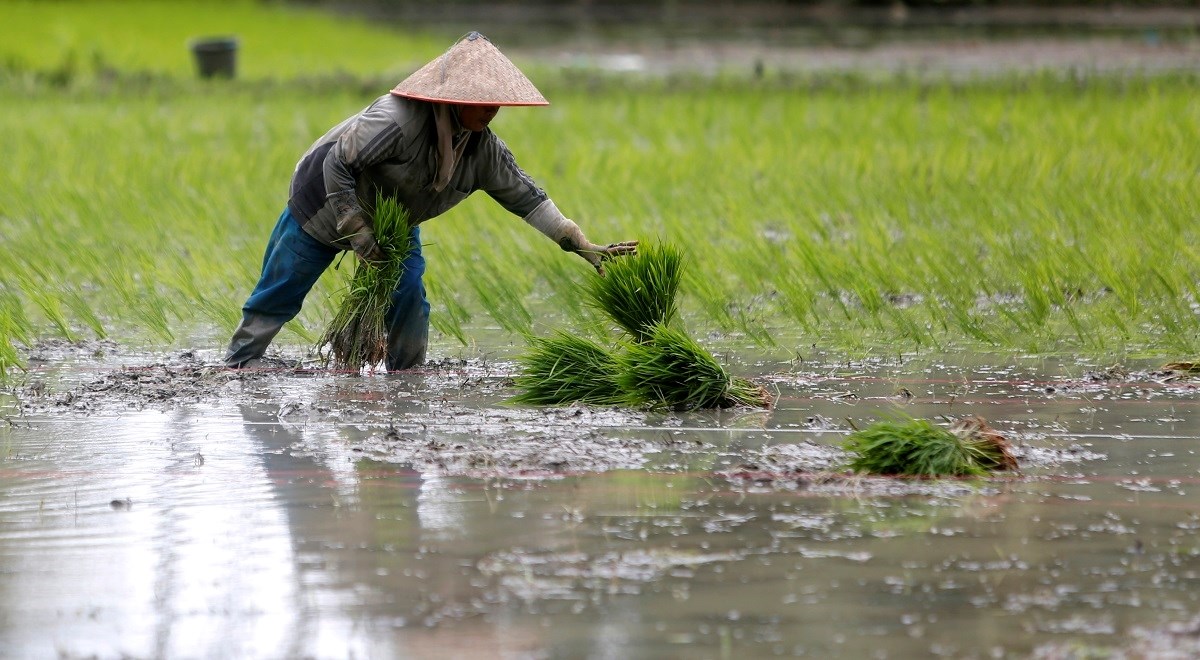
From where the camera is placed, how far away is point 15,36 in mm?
18812

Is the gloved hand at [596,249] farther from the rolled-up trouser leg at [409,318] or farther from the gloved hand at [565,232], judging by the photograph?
the rolled-up trouser leg at [409,318]

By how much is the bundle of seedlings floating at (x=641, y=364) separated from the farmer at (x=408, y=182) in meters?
0.13

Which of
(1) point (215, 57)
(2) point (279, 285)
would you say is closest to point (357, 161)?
(2) point (279, 285)

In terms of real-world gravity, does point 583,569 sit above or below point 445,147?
below

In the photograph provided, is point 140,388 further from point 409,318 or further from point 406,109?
point 406,109

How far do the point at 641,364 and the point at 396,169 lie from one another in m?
0.99

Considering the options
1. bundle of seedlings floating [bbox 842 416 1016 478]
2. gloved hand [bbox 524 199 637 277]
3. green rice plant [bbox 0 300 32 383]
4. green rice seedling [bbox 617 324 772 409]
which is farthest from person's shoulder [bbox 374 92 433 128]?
bundle of seedlings floating [bbox 842 416 1016 478]

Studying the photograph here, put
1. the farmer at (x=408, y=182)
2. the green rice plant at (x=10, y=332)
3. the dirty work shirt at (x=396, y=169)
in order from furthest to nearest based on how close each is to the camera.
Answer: the green rice plant at (x=10, y=332), the dirty work shirt at (x=396, y=169), the farmer at (x=408, y=182)

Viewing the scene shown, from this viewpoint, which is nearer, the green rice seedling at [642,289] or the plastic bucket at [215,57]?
the green rice seedling at [642,289]

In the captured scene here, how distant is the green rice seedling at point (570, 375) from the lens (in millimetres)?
4262

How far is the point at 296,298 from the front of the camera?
4.81m

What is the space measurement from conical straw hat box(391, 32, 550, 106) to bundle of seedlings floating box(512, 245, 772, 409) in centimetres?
59

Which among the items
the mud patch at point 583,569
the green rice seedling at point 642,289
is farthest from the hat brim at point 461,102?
the mud patch at point 583,569

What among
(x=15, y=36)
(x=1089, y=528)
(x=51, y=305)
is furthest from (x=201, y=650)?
(x=15, y=36)
